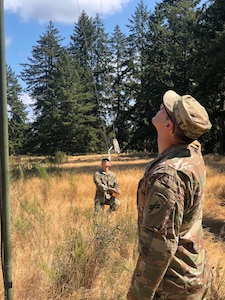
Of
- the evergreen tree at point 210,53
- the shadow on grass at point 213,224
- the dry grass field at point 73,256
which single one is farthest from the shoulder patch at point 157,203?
the evergreen tree at point 210,53

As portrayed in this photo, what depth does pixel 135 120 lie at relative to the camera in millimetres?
43031

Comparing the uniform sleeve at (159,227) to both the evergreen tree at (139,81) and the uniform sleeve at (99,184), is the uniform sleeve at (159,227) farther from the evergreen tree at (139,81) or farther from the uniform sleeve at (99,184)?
the evergreen tree at (139,81)

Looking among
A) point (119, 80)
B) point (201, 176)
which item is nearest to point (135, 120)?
point (119, 80)

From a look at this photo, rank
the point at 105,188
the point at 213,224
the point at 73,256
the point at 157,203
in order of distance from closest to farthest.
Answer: the point at 157,203 < the point at 73,256 < the point at 105,188 < the point at 213,224

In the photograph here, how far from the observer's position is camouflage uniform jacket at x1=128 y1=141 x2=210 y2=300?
168cm

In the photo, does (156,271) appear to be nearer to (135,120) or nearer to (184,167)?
(184,167)

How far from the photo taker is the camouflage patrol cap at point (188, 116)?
1.77 m

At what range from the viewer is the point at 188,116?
176 centimetres

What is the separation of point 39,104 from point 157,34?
18.5 m

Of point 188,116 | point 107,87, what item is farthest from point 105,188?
point 107,87

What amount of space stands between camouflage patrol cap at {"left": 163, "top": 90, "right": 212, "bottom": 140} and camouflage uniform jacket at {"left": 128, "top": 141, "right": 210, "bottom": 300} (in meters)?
0.11

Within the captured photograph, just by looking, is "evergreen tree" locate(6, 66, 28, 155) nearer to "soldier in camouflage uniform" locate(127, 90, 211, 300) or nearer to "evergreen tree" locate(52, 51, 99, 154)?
"evergreen tree" locate(52, 51, 99, 154)

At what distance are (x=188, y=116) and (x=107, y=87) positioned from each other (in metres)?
37.5

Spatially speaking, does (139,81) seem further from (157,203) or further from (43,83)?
(157,203)
